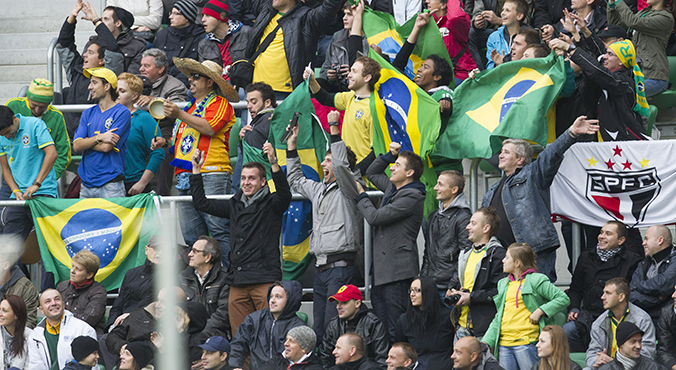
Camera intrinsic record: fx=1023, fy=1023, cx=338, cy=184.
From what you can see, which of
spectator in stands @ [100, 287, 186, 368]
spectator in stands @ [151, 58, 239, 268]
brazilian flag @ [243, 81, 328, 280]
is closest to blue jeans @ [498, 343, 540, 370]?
brazilian flag @ [243, 81, 328, 280]

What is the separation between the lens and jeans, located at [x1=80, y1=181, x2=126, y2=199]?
9.88 m

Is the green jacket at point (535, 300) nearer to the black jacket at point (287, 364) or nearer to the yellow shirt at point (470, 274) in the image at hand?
the yellow shirt at point (470, 274)

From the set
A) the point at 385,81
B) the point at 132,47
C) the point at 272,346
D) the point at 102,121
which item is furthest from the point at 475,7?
the point at 272,346

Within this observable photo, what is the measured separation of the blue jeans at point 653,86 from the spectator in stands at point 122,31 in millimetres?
5730

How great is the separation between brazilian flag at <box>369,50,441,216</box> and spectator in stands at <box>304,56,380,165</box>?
93 millimetres

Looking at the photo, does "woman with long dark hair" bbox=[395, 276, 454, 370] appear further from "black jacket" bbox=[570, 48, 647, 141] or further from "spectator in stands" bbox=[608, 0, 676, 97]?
"spectator in stands" bbox=[608, 0, 676, 97]

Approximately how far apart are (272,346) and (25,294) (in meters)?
2.41

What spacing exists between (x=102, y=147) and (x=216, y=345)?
2455 millimetres

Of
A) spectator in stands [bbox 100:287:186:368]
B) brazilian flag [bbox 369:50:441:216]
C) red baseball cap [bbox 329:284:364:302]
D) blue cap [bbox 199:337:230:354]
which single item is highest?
brazilian flag [bbox 369:50:441:216]

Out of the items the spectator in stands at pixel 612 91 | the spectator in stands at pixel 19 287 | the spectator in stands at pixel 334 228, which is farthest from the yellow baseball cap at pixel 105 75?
the spectator in stands at pixel 612 91

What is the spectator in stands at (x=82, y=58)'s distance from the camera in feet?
37.7

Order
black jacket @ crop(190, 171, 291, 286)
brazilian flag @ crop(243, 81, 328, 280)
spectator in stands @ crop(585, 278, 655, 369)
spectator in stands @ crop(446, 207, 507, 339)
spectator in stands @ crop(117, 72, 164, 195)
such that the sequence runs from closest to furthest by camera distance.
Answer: spectator in stands @ crop(585, 278, 655, 369) < spectator in stands @ crop(446, 207, 507, 339) < black jacket @ crop(190, 171, 291, 286) < brazilian flag @ crop(243, 81, 328, 280) < spectator in stands @ crop(117, 72, 164, 195)

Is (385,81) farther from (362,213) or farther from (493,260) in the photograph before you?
(493,260)

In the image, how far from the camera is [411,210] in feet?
27.8
